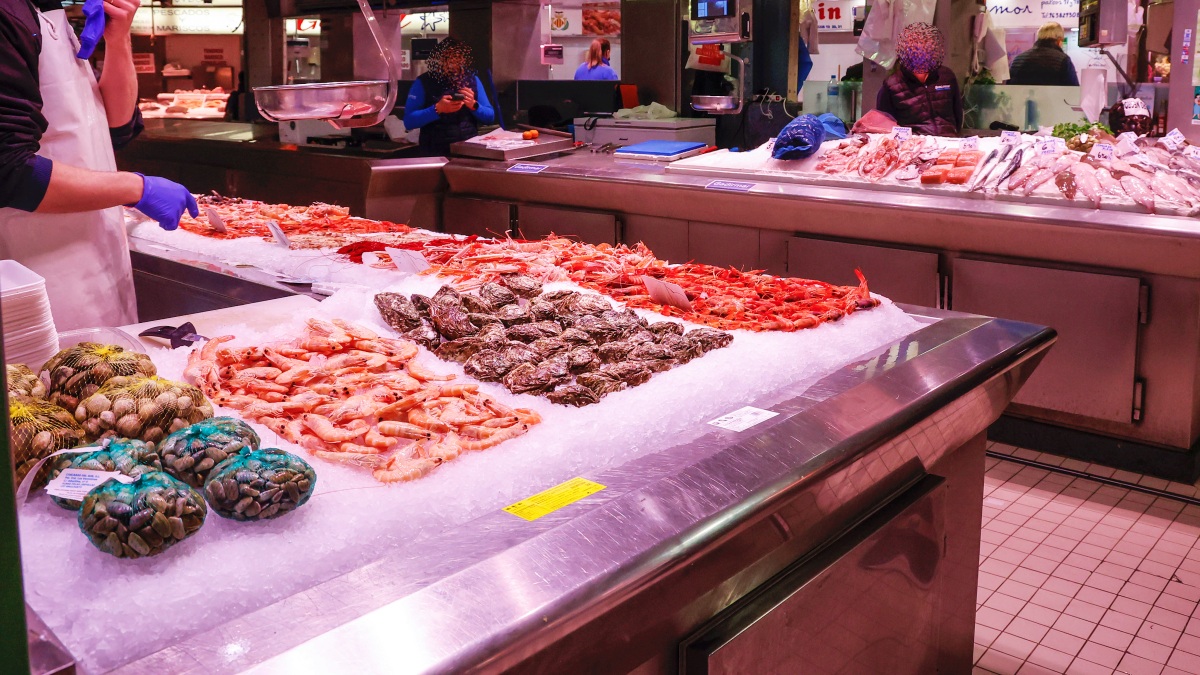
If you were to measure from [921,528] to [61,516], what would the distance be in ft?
4.72

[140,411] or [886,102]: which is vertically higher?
[886,102]

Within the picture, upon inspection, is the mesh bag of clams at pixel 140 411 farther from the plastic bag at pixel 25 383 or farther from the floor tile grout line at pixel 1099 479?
the floor tile grout line at pixel 1099 479

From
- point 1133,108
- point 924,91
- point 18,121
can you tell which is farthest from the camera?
point 924,91

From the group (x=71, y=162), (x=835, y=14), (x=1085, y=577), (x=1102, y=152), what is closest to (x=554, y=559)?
(x=71, y=162)

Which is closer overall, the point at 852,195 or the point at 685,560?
the point at 685,560

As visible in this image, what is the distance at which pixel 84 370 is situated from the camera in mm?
1397

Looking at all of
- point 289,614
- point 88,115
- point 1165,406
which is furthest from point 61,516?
point 1165,406

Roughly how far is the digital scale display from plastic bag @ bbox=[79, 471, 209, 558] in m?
Result: 5.12

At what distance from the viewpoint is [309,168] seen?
5871mm

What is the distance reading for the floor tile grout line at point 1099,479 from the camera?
3.49 metres

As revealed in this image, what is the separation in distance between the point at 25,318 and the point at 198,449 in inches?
20.4

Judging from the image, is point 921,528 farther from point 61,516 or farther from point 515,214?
point 515,214

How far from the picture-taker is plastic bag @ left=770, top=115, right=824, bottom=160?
4.84 m

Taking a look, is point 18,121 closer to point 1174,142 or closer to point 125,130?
point 125,130
